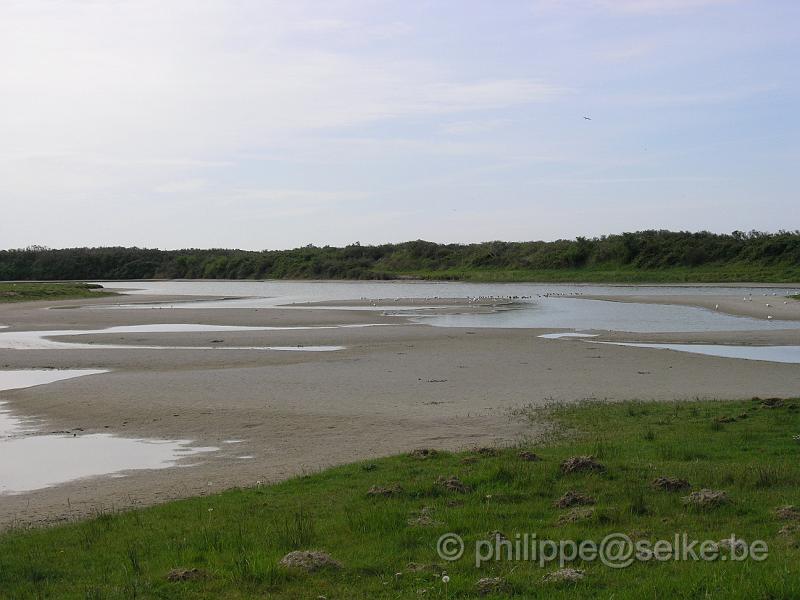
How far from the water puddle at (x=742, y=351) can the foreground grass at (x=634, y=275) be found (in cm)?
5749

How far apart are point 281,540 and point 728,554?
3771 millimetres

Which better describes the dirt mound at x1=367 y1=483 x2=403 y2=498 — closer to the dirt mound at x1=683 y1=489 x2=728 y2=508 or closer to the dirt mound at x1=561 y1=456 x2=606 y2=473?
the dirt mound at x1=561 y1=456 x2=606 y2=473

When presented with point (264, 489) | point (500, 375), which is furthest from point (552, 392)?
point (264, 489)

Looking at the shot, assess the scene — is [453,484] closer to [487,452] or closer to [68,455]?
[487,452]

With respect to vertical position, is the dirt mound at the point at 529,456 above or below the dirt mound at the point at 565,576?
above

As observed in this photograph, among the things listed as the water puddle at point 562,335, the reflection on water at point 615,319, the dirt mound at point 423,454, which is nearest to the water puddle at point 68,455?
the dirt mound at point 423,454

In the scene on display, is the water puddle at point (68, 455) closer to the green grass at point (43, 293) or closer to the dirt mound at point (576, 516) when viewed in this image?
the dirt mound at point (576, 516)

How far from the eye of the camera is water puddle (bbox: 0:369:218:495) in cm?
1191

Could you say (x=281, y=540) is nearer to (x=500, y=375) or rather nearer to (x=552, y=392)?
(x=552, y=392)

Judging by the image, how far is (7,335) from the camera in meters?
35.9

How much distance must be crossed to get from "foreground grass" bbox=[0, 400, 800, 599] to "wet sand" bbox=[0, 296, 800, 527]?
1768mm

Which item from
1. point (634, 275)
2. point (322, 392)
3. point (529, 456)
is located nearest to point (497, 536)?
point (529, 456)

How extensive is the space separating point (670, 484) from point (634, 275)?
289 feet

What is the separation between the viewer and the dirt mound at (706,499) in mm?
7848
